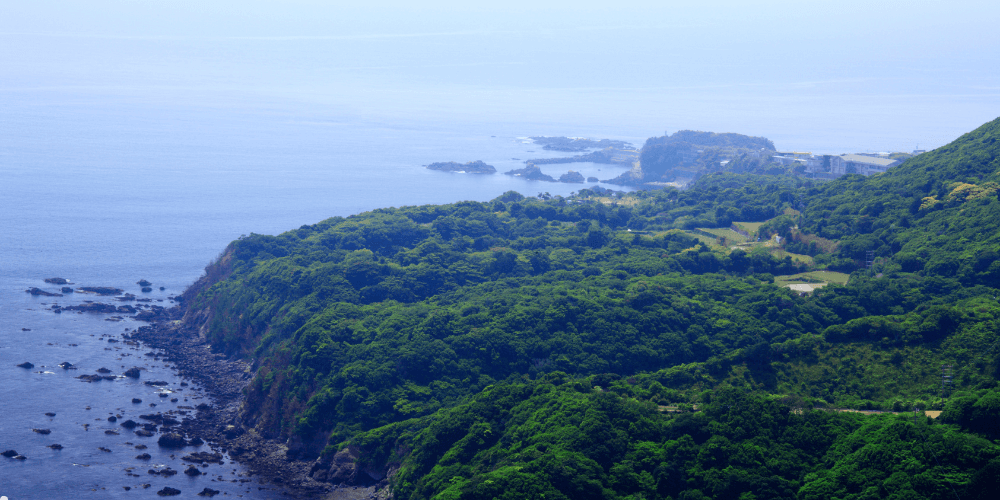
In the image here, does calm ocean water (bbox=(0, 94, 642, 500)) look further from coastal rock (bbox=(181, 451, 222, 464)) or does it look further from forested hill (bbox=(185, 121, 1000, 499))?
forested hill (bbox=(185, 121, 1000, 499))

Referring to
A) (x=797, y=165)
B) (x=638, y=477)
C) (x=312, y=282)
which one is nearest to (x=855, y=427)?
(x=638, y=477)

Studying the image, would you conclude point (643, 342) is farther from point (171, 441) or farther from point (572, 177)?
point (572, 177)

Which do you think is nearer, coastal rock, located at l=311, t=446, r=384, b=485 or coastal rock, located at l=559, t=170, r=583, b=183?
coastal rock, located at l=311, t=446, r=384, b=485

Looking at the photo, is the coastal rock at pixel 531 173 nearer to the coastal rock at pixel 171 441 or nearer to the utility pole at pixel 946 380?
the coastal rock at pixel 171 441

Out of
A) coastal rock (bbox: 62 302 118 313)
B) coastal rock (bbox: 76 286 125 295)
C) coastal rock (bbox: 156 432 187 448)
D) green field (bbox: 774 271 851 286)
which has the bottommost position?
coastal rock (bbox: 156 432 187 448)

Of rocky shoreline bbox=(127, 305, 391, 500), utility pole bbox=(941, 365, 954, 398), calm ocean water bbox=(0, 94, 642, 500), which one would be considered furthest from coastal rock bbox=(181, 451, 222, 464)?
utility pole bbox=(941, 365, 954, 398)

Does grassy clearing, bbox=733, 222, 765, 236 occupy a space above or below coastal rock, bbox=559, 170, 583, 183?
below

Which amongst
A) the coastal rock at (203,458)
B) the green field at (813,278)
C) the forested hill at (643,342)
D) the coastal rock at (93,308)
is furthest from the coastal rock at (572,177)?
the coastal rock at (203,458)
